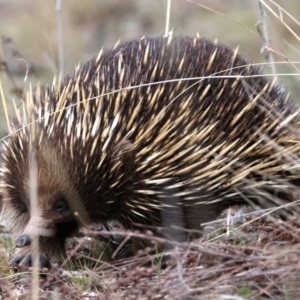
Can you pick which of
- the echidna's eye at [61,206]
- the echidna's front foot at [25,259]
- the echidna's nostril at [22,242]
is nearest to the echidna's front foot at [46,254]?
the echidna's front foot at [25,259]

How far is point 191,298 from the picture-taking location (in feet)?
8.63

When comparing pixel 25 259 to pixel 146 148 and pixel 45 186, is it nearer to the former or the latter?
pixel 45 186

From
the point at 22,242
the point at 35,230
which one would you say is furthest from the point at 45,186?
the point at 22,242

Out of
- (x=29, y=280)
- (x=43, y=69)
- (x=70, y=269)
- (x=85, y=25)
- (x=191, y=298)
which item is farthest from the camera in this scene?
(x=85, y=25)

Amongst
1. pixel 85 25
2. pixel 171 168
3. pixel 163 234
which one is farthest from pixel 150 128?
pixel 85 25

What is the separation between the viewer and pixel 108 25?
40.6 feet

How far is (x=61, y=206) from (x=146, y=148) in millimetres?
482

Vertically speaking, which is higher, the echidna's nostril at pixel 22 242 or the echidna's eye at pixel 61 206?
the echidna's eye at pixel 61 206

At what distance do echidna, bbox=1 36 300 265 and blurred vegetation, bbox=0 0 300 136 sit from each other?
471 cm

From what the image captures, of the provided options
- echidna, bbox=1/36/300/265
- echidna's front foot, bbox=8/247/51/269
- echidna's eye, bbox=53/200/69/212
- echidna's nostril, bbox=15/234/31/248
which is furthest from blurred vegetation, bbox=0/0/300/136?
echidna's nostril, bbox=15/234/31/248

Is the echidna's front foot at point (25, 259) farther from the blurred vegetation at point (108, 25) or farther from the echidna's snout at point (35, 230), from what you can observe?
the blurred vegetation at point (108, 25)

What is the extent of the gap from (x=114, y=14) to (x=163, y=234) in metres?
9.53

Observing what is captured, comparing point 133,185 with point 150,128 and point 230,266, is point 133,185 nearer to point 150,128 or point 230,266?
point 150,128

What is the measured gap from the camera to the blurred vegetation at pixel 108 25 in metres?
9.77
